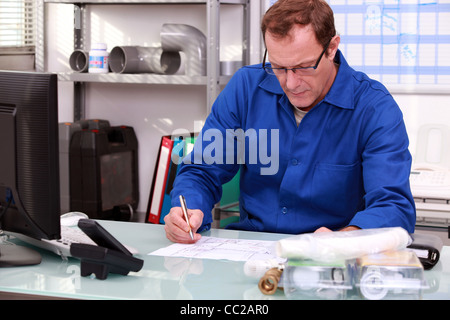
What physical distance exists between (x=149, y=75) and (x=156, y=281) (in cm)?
190

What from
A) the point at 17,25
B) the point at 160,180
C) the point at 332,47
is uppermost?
the point at 17,25

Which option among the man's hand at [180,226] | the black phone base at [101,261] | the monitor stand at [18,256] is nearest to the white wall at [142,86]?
the man's hand at [180,226]

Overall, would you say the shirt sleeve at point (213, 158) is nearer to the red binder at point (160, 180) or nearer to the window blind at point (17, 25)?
the red binder at point (160, 180)

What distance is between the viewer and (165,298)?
1.11 m

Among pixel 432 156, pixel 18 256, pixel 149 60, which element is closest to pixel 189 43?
pixel 149 60

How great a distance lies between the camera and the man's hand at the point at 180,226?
1504 millimetres

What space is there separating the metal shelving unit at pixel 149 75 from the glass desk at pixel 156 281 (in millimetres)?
1586

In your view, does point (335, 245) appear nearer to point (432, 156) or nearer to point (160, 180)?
point (432, 156)

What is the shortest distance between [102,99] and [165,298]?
7.99 feet

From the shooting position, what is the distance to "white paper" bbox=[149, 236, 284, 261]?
1.38m

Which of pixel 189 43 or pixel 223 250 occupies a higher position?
pixel 189 43

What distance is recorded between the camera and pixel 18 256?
1338mm
